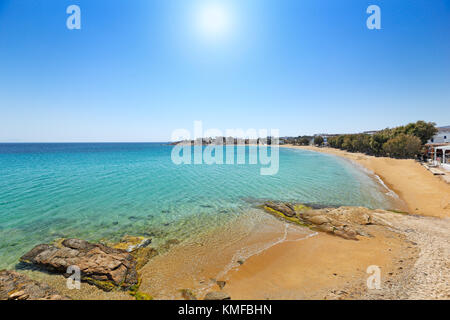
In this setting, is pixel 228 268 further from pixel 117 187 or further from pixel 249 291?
pixel 117 187

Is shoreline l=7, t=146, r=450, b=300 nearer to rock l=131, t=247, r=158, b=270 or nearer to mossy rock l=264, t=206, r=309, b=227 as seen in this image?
rock l=131, t=247, r=158, b=270

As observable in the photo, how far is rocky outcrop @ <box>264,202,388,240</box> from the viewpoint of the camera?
12.6 metres

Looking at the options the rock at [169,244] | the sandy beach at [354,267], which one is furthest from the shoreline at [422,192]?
the rock at [169,244]

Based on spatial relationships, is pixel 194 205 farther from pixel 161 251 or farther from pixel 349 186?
pixel 349 186

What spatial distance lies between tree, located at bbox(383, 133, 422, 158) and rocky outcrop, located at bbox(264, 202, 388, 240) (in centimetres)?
4755

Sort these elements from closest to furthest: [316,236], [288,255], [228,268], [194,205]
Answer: [228,268] < [288,255] < [316,236] < [194,205]

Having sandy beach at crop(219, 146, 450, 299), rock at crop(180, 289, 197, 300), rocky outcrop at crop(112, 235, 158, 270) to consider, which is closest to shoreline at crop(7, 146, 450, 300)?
sandy beach at crop(219, 146, 450, 299)

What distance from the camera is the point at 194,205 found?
18766mm

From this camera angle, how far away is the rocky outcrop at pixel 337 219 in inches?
497
